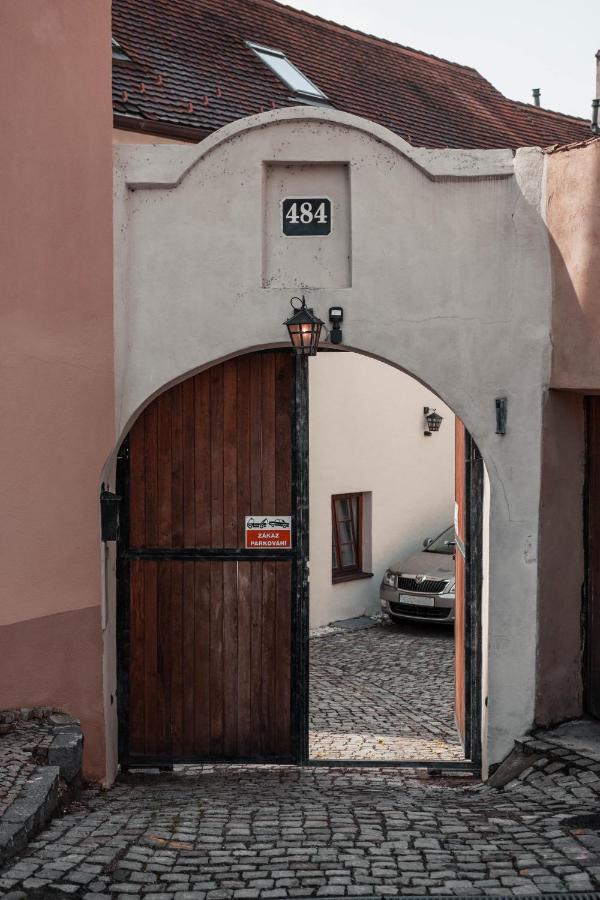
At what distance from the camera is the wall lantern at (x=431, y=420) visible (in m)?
16.2

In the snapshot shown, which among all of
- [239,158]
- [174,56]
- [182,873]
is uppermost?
[174,56]

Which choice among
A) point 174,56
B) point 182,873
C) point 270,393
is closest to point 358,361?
point 174,56

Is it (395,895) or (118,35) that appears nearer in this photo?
(395,895)

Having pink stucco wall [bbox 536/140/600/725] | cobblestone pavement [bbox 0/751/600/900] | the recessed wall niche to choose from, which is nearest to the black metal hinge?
cobblestone pavement [bbox 0/751/600/900]

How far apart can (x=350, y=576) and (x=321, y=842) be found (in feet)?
30.1

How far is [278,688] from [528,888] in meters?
3.50

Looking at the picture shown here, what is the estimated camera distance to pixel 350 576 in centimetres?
1498

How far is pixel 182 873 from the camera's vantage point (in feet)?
17.6

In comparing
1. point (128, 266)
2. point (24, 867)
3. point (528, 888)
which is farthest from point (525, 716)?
point (128, 266)

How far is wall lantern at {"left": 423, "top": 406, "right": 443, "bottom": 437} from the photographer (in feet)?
53.2

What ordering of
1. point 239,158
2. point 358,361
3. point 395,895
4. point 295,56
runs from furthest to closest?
point 295,56 < point 358,361 < point 239,158 < point 395,895

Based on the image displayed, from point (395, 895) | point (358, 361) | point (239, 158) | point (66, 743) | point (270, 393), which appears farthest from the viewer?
point (358, 361)

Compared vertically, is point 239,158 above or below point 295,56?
below

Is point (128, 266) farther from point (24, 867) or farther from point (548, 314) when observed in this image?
point (24, 867)
